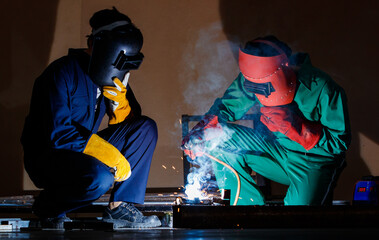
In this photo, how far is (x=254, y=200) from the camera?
10.1ft

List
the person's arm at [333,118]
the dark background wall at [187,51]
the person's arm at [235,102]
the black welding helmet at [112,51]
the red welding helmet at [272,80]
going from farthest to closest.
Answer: the dark background wall at [187,51] → the person's arm at [235,102] → the red welding helmet at [272,80] → the person's arm at [333,118] → the black welding helmet at [112,51]

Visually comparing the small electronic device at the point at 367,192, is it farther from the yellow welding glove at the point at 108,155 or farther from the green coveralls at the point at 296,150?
the yellow welding glove at the point at 108,155

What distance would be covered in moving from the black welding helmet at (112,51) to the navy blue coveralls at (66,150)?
0.09 meters

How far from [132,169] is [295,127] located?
1.21 m

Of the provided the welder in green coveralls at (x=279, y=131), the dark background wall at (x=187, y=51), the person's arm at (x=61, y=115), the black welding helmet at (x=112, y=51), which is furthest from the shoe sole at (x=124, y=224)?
the dark background wall at (x=187, y=51)

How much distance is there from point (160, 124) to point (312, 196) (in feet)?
4.38

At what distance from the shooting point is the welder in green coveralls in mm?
2992

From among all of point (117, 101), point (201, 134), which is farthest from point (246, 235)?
point (201, 134)

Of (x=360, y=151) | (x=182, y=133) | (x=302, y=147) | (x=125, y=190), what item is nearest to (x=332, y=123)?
(x=302, y=147)

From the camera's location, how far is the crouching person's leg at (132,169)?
2.24m

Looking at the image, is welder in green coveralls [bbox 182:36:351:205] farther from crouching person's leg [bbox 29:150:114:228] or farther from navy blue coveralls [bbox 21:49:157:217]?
crouching person's leg [bbox 29:150:114:228]

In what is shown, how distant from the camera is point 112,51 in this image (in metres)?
2.54

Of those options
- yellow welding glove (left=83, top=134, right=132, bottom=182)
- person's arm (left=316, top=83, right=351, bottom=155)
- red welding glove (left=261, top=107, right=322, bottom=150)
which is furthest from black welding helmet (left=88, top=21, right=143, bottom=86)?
person's arm (left=316, top=83, right=351, bottom=155)

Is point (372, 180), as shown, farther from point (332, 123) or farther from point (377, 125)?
point (377, 125)
